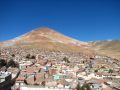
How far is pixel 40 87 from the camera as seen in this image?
3778 centimetres

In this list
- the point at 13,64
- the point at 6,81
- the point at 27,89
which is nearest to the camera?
the point at 27,89

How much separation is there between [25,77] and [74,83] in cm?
857

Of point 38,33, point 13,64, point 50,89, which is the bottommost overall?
point 50,89

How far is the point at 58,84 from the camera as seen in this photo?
40.8 metres

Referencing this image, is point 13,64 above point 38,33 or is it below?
below

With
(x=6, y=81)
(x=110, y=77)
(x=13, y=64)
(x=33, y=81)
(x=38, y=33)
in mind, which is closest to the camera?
(x=6, y=81)

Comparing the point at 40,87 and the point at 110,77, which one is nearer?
the point at 40,87

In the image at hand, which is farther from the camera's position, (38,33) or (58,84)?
(38,33)

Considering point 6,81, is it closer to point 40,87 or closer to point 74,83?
point 40,87

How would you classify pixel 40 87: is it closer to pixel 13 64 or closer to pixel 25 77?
pixel 25 77

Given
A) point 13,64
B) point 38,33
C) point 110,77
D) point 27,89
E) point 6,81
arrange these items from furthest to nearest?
point 38,33, point 13,64, point 110,77, point 6,81, point 27,89

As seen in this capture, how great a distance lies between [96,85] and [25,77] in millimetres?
11745

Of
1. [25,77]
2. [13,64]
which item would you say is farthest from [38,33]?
[25,77]

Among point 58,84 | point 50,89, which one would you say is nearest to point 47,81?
point 58,84
